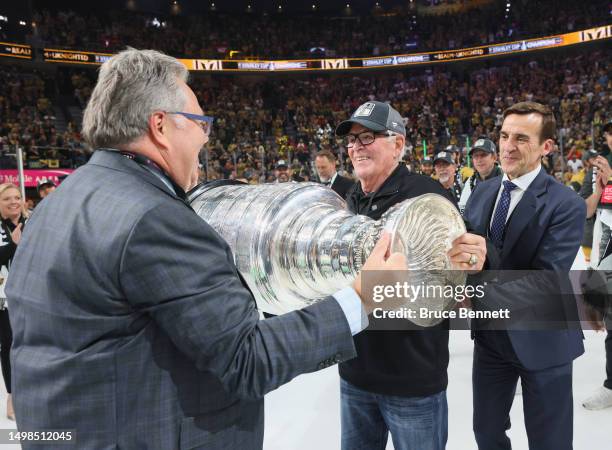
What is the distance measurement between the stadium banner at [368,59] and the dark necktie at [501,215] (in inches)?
879

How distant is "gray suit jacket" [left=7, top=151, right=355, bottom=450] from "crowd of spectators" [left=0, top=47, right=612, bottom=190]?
1300cm

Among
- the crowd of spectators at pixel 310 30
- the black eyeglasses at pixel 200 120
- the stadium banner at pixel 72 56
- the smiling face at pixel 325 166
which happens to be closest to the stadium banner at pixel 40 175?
the smiling face at pixel 325 166

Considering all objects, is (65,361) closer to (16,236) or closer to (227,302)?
(227,302)

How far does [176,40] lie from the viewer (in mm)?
24656

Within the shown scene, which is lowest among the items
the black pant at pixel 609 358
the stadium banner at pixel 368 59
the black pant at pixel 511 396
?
the black pant at pixel 609 358

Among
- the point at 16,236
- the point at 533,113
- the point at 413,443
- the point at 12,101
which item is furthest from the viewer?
the point at 12,101

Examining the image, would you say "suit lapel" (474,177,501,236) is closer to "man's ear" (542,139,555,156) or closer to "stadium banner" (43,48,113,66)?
"man's ear" (542,139,555,156)

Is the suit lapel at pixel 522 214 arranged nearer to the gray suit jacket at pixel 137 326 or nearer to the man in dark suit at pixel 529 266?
the man in dark suit at pixel 529 266

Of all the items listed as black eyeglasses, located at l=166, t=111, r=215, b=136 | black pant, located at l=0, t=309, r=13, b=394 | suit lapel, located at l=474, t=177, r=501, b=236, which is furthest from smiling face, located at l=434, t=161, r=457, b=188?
black eyeglasses, located at l=166, t=111, r=215, b=136

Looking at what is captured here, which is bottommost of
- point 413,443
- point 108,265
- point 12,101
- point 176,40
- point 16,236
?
point 413,443

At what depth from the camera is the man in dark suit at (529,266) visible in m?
1.86

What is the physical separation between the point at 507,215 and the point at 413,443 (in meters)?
0.91

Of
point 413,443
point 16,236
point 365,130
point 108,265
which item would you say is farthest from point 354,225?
point 16,236

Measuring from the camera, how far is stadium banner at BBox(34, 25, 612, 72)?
21156 mm
